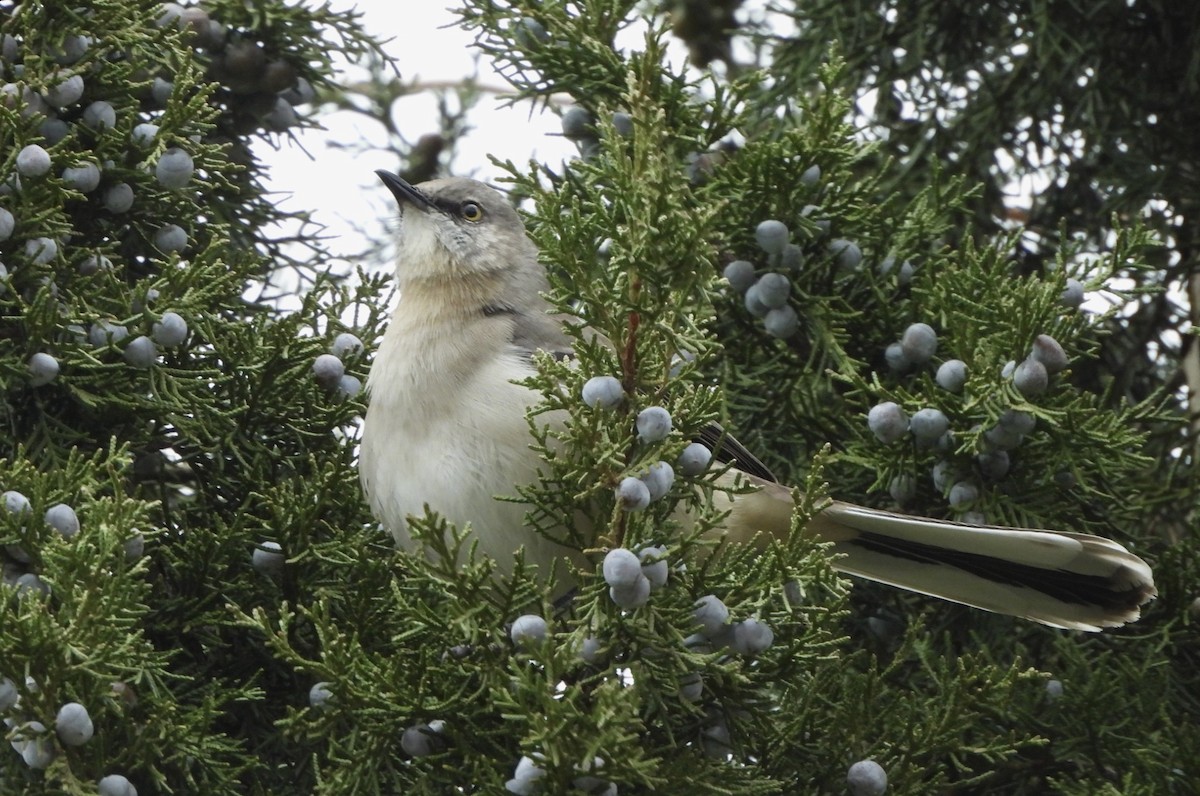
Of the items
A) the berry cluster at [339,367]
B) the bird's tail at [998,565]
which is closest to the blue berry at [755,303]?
the bird's tail at [998,565]

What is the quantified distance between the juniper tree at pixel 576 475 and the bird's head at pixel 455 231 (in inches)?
13.9

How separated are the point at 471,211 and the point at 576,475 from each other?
97.0 inches

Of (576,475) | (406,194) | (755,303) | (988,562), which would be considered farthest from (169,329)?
(988,562)

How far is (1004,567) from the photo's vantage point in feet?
12.9

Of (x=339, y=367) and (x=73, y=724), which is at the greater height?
(x=339, y=367)

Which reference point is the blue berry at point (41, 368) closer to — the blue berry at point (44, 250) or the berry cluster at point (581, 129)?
the blue berry at point (44, 250)

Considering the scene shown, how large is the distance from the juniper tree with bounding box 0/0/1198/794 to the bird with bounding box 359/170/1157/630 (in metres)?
0.09

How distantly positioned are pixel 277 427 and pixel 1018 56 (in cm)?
293

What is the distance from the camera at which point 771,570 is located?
2943 millimetres

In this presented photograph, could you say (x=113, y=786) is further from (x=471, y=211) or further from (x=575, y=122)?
(x=471, y=211)

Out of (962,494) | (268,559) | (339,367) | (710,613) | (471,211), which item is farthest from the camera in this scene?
(471,211)

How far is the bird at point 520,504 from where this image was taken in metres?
3.86

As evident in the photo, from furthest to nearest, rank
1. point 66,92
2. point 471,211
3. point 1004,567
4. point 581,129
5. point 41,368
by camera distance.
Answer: point 471,211 → point 581,129 → point 1004,567 → point 66,92 → point 41,368

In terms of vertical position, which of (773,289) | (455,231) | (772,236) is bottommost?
(455,231)
